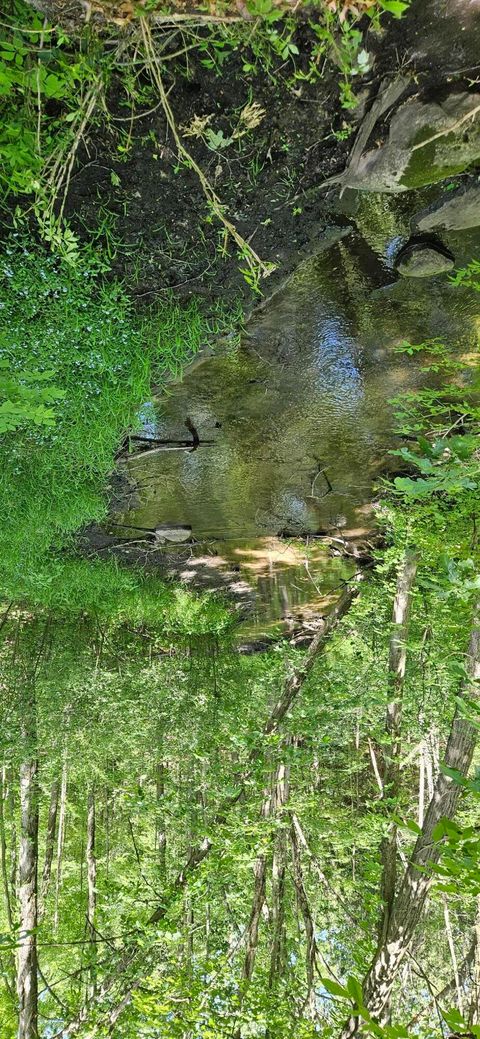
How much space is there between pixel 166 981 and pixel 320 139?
5.04 m

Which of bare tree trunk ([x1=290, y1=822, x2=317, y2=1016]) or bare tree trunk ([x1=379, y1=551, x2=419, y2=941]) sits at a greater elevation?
bare tree trunk ([x1=379, y1=551, x2=419, y2=941])

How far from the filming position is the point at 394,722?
210 inches

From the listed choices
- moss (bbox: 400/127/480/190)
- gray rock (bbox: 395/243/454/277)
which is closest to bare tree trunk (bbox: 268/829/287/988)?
gray rock (bbox: 395/243/454/277)

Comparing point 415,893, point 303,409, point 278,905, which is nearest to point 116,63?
point 303,409

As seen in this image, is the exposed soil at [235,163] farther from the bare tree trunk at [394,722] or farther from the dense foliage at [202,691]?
the bare tree trunk at [394,722]

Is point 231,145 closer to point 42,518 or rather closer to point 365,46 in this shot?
point 365,46

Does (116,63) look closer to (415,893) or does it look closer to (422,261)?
(422,261)

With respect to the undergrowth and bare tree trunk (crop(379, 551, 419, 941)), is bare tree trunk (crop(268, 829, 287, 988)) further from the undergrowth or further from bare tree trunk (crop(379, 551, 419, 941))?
the undergrowth

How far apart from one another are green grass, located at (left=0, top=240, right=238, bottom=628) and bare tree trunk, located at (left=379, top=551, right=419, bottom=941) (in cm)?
288

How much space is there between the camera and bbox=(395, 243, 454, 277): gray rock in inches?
141

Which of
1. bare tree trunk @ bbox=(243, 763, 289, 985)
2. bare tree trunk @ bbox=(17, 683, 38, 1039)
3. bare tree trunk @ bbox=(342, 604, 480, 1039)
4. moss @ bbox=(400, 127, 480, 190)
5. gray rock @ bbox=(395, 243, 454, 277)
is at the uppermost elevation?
→ moss @ bbox=(400, 127, 480, 190)

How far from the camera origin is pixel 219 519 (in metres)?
7.24

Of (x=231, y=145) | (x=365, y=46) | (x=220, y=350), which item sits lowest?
(x=220, y=350)

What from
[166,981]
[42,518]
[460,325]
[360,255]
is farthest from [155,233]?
[166,981]
